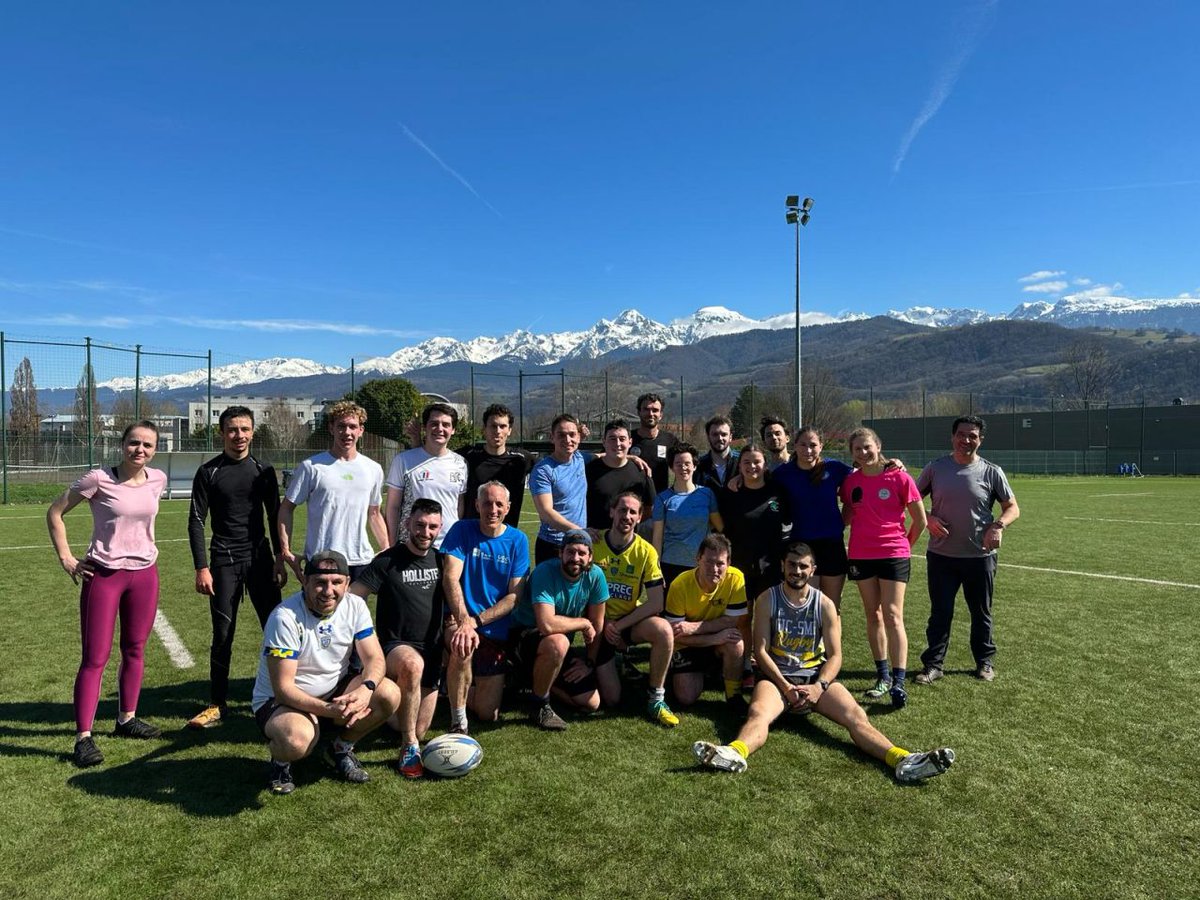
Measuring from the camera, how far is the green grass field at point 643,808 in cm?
296

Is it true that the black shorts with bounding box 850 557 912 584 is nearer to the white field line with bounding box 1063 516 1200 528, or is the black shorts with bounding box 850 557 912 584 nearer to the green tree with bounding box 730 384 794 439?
the white field line with bounding box 1063 516 1200 528

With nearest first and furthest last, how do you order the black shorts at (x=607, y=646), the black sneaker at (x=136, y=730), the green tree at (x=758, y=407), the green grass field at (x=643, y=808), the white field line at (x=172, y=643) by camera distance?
the green grass field at (x=643, y=808) → the black sneaker at (x=136, y=730) → the black shorts at (x=607, y=646) → the white field line at (x=172, y=643) → the green tree at (x=758, y=407)

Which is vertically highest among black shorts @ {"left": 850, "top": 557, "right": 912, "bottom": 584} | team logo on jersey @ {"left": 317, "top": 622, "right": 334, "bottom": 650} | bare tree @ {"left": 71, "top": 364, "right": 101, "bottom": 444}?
bare tree @ {"left": 71, "top": 364, "right": 101, "bottom": 444}

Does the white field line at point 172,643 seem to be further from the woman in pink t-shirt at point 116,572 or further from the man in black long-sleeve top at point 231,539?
the woman in pink t-shirt at point 116,572

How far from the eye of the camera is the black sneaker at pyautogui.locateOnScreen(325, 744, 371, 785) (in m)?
3.83

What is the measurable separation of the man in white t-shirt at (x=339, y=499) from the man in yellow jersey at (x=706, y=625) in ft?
6.61

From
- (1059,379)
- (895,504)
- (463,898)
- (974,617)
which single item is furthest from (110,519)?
(1059,379)

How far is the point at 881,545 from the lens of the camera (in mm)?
5137

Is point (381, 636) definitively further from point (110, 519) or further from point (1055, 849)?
point (1055, 849)

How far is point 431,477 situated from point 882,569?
316 cm

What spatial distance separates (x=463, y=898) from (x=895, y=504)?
375cm

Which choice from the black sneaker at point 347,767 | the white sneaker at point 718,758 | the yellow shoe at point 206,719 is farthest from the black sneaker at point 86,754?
the white sneaker at point 718,758

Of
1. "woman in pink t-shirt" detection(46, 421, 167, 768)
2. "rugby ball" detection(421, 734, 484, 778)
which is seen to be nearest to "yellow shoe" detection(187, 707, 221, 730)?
"woman in pink t-shirt" detection(46, 421, 167, 768)

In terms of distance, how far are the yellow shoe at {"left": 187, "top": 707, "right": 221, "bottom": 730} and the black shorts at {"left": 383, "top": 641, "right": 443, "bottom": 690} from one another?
1.33 metres
